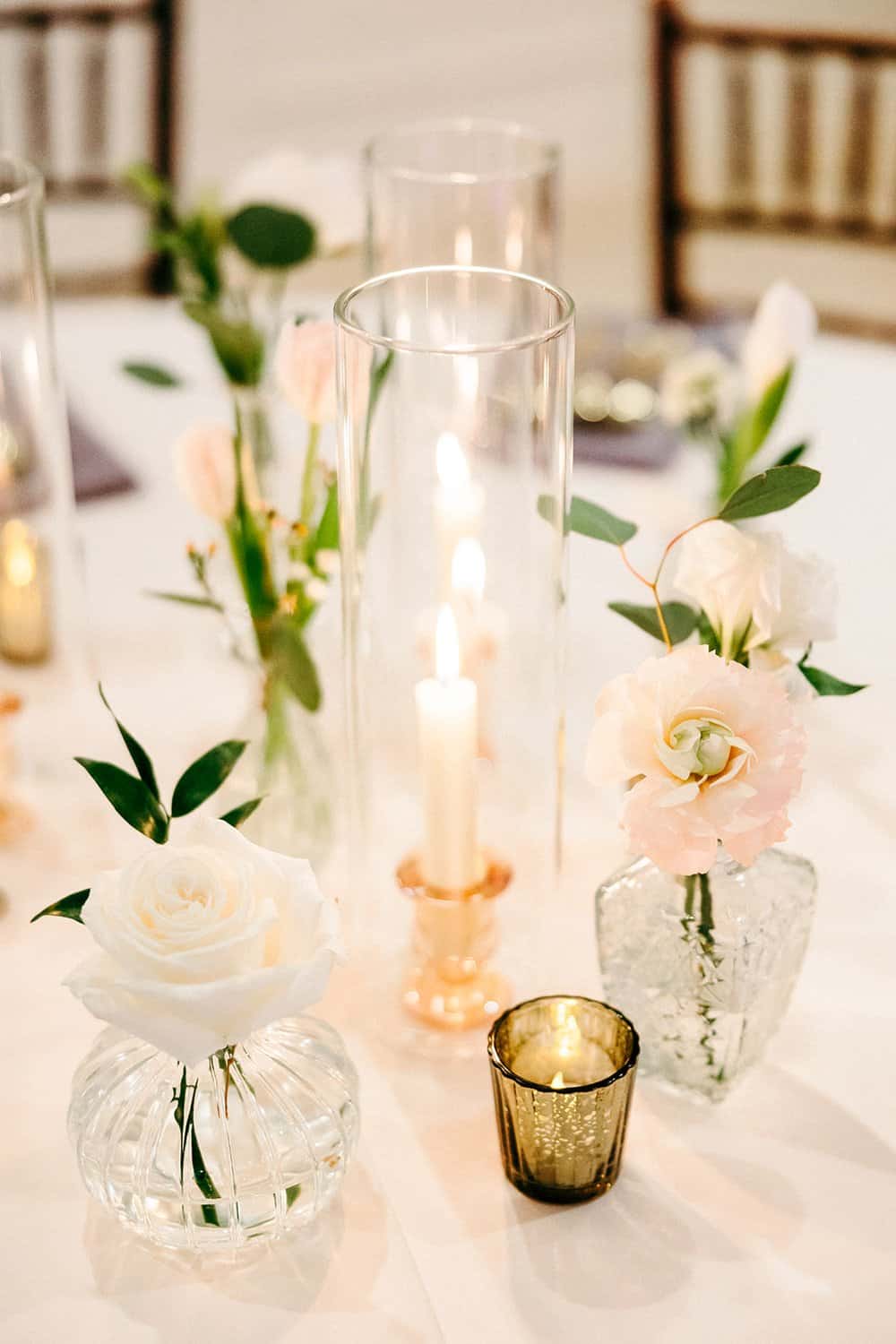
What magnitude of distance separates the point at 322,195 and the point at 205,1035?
711 millimetres

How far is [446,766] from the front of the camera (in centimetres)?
79

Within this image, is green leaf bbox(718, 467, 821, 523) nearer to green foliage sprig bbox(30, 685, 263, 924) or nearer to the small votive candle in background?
green foliage sprig bbox(30, 685, 263, 924)

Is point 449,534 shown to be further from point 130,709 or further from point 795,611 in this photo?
point 130,709

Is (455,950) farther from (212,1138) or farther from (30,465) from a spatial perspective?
(30,465)

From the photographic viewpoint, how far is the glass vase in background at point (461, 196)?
1.07m

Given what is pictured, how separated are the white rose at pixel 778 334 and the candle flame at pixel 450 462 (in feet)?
0.99

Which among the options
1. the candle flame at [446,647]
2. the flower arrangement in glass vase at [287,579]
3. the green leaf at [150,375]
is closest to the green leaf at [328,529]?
the flower arrangement in glass vase at [287,579]

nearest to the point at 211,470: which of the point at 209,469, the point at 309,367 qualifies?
the point at 209,469

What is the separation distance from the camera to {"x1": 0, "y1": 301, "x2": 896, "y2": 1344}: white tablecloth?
0.66 meters

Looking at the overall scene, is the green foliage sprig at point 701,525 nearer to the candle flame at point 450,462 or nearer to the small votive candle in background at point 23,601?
the candle flame at point 450,462

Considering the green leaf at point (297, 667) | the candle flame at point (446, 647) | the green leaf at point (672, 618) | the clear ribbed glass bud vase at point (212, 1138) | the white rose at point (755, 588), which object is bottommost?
the clear ribbed glass bud vase at point (212, 1138)

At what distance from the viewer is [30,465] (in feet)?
3.80

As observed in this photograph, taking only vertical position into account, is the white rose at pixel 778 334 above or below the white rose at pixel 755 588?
above

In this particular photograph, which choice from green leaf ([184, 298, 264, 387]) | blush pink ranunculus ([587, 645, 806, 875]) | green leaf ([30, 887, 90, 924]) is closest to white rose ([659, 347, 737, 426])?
green leaf ([184, 298, 264, 387])
